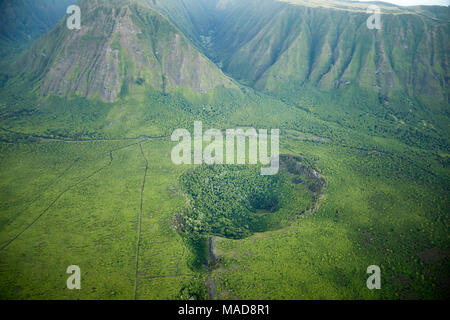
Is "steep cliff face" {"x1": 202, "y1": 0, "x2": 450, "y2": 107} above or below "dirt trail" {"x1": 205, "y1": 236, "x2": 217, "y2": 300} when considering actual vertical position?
above

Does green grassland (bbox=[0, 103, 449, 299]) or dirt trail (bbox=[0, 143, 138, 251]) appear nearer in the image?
green grassland (bbox=[0, 103, 449, 299])

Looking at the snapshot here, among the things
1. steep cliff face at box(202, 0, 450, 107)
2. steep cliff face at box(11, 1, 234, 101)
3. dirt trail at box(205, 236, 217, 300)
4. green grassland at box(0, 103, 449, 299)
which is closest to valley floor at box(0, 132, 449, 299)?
green grassland at box(0, 103, 449, 299)

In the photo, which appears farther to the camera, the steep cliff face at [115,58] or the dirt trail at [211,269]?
the steep cliff face at [115,58]

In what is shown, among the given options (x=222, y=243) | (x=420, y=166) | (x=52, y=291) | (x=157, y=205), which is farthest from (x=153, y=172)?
(x=420, y=166)

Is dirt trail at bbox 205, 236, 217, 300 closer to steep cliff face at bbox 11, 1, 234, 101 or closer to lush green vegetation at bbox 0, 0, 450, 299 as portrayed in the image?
lush green vegetation at bbox 0, 0, 450, 299

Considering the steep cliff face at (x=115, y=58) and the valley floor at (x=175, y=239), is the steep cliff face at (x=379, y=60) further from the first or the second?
the valley floor at (x=175, y=239)

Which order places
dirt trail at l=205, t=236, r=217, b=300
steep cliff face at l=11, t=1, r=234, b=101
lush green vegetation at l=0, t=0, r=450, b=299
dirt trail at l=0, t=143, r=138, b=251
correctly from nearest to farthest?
1. dirt trail at l=205, t=236, r=217, b=300
2. lush green vegetation at l=0, t=0, r=450, b=299
3. dirt trail at l=0, t=143, r=138, b=251
4. steep cliff face at l=11, t=1, r=234, b=101

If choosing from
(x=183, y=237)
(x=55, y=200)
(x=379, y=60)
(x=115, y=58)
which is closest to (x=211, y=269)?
(x=183, y=237)

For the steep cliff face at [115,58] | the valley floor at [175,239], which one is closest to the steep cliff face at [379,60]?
the steep cliff face at [115,58]
